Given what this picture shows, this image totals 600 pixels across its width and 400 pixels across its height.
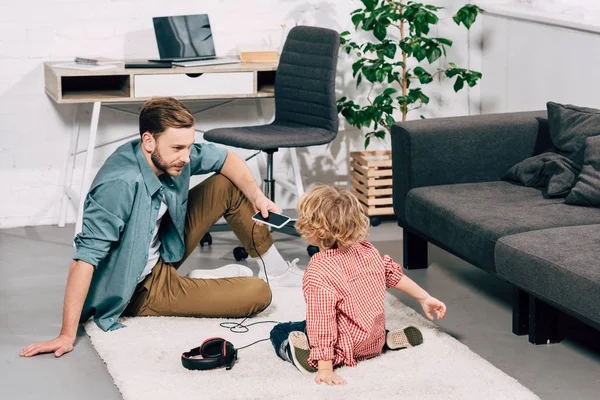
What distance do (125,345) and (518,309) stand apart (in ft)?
4.07

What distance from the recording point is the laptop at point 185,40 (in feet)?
15.4

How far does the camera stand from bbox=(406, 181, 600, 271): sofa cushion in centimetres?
333

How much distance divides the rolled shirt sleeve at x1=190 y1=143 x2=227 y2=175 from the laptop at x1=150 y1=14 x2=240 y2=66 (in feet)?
3.57

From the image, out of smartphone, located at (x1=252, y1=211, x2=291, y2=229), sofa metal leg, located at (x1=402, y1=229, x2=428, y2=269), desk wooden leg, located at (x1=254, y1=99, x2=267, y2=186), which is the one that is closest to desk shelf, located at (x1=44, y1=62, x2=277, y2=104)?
desk wooden leg, located at (x1=254, y1=99, x2=267, y2=186)

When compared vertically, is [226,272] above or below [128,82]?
below

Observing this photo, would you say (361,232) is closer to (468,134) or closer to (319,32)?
(468,134)

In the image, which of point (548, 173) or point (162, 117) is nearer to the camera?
point (162, 117)

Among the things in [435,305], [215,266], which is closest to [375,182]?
[215,266]

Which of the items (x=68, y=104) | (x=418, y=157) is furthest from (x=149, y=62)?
(x=418, y=157)

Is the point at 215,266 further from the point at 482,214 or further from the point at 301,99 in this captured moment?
the point at 482,214

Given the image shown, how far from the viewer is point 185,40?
472 centimetres

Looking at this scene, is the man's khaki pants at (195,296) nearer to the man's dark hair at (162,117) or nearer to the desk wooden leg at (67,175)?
the man's dark hair at (162,117)

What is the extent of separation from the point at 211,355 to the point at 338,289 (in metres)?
0.44

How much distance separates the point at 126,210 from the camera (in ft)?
10.5
